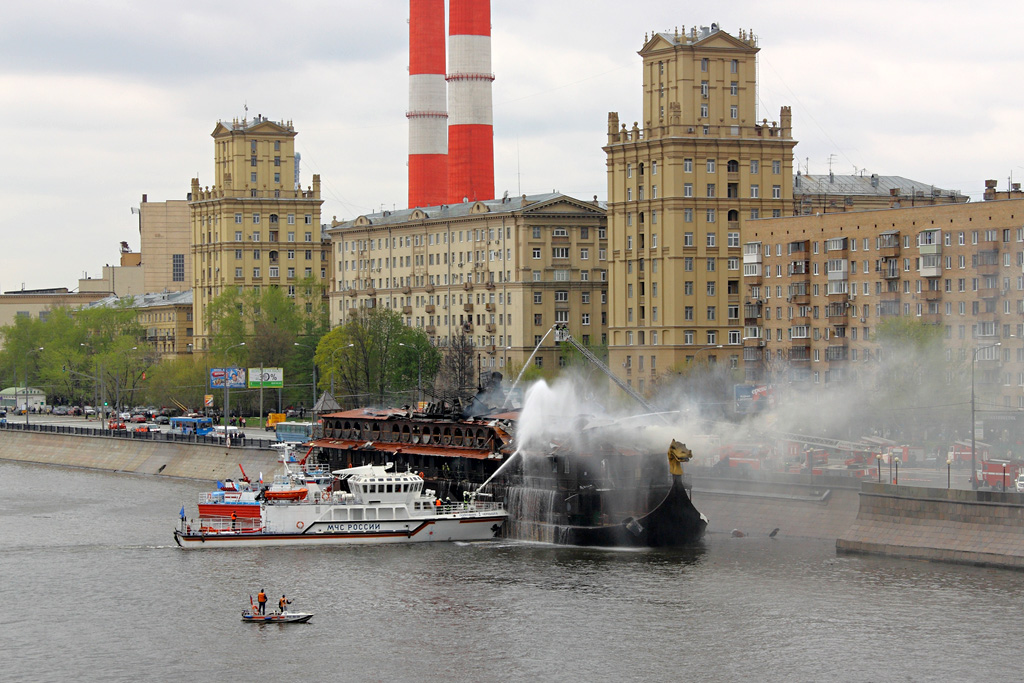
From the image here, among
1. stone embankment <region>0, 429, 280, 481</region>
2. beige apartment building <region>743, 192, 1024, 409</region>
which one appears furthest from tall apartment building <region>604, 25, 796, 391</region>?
stone embankment <region>0, 429, 280, 481</region>

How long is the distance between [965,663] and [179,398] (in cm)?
13235

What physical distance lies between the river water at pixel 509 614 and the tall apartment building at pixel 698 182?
192 feet

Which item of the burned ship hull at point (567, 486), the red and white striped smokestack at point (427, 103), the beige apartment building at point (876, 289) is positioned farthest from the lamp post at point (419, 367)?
the burned ship hull at point (567, 486)

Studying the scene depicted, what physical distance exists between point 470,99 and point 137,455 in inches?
2452

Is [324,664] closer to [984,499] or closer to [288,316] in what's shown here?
[984,499]

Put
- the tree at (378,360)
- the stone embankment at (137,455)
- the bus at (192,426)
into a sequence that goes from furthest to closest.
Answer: the tree at (378,360), the bus at (192,426), the stone embankment at (137,455)

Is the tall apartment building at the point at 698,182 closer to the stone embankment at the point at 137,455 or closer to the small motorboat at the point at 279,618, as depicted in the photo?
the stone embankment at the point at 137,455

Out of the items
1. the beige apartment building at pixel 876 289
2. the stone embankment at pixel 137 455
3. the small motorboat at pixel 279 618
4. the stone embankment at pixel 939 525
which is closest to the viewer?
the small motorboat at pixel 279 618

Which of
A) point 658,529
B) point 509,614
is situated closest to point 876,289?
point 658,529

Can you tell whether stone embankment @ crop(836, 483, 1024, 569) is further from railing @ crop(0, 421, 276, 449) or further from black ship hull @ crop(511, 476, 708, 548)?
railing @ crop(0, 421, 276, 449)

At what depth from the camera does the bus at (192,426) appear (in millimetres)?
143625

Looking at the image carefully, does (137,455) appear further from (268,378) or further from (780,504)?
(780,504)

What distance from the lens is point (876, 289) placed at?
4793 inches

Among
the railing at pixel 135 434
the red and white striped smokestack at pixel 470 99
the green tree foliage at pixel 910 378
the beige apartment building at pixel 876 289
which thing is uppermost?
the red and white striped smokestack at pixel 470 99
